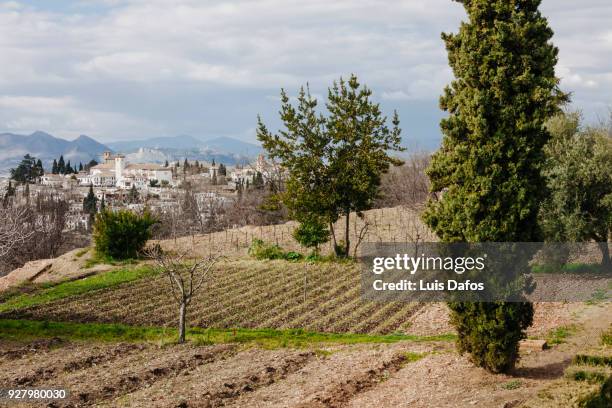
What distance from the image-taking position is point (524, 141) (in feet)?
36.5

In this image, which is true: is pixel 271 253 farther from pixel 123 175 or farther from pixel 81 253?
pixel 123 175

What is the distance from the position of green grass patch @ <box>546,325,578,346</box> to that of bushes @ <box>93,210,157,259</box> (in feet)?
70.0

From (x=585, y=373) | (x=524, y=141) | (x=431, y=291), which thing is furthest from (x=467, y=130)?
(x=431, y=291)

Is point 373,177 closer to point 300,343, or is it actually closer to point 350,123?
point 350,123

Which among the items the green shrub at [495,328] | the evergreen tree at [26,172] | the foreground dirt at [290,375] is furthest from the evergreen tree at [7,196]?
the green shrub at [495,328]

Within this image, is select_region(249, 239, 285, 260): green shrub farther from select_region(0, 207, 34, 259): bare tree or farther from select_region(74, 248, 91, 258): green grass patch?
select_region(0, 207, 34, 259): bare tree

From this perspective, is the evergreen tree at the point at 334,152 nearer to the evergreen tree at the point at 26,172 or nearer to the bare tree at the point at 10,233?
the bare tree at the point at 10,233

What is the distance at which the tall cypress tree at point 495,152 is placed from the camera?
11.2 meters

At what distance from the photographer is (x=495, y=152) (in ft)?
36.9

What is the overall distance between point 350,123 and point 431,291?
9.46 meters

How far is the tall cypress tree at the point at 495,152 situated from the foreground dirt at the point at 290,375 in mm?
962

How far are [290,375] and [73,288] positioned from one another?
14.7 meters

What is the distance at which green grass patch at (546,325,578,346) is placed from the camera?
14.3 m

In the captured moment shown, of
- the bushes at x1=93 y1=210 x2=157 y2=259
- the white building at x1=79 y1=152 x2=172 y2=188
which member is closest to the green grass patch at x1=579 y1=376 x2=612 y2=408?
the bushes at x1=93 y1=210 x2=157 y2=259
